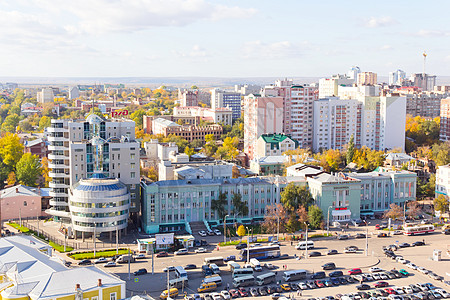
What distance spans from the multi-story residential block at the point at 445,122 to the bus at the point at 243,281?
6220cm

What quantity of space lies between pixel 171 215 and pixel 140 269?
33.8 feet

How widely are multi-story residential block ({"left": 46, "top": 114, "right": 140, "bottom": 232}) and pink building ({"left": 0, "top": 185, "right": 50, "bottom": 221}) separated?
3.31 metres

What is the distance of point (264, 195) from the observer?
152 ft

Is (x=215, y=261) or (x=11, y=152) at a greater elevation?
(x=11, y=152)

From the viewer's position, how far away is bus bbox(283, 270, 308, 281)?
106ft

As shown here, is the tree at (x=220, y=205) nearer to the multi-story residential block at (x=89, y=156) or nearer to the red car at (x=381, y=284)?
the multi-story residential block at (x=89, y=156)

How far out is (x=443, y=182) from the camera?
51.1m

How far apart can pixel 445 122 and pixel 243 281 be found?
64542 mm

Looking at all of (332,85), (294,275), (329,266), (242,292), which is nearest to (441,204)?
(329,266)

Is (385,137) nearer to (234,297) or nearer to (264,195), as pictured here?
(264,195)

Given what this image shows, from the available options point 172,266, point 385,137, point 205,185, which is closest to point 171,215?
point 205,185

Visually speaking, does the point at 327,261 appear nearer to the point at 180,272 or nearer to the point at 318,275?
the point at 318,275

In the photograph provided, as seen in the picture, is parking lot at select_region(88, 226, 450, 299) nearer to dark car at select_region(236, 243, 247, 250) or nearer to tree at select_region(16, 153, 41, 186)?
dark car at select_region(236, 243, 247, 250)

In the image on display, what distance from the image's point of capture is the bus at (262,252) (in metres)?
36.3
